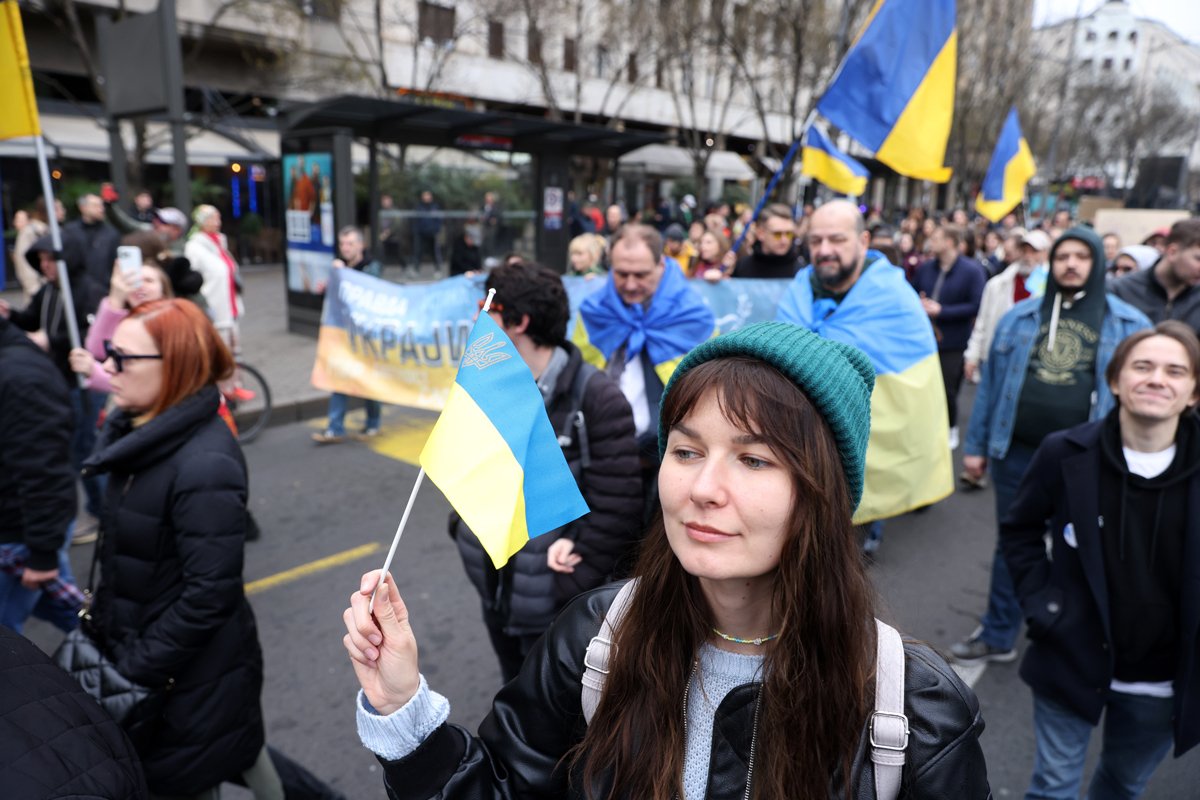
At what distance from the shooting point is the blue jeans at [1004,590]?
3.86 metres

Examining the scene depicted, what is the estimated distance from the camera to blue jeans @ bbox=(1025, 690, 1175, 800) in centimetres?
240

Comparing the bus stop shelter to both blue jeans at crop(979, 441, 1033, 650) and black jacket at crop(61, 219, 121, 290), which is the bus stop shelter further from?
blue jeans at crop(979, 441, 1033, 650)

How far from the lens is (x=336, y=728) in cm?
338

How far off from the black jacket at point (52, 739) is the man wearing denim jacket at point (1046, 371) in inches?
143

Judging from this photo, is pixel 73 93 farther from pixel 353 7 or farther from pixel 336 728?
pixel 336 728

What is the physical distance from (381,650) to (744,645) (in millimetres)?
600

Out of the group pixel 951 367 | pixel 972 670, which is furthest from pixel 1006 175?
pixel 972 670

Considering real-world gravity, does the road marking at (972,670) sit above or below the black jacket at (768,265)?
below


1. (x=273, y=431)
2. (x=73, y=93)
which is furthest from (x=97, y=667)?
(x=73, y=93)

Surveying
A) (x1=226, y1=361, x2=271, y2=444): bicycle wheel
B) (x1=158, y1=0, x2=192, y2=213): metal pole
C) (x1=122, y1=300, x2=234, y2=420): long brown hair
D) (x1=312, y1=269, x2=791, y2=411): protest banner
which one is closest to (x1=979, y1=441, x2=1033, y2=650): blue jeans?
(x1=312, y1=269, x2=791, y2=411): protest banner

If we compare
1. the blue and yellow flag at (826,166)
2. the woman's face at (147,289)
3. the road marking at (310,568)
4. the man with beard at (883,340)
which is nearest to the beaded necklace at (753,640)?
the man with beard at (883,340)

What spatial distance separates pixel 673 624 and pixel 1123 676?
1.84m

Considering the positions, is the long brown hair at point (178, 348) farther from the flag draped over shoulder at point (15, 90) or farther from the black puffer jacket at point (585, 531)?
the flag draped over shoulder at point (15, 90)

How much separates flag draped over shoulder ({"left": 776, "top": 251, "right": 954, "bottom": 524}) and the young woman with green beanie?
97.2 inches
